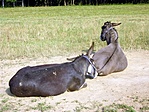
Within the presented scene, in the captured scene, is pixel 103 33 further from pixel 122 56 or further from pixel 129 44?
pixel 129 44

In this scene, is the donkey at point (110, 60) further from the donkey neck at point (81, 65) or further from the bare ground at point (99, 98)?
the donkey neck at point (81, 65)

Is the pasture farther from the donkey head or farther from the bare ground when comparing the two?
the donkey head

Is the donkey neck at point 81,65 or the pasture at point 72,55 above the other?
the donkey neck at point 81,65

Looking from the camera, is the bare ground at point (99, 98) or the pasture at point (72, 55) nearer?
the bare ground at point (99, 98)

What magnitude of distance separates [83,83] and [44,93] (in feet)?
3.49

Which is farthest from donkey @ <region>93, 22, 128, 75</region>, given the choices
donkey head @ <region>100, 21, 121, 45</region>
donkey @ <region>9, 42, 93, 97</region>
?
donkey @ <region>9, 42, 93, 97</region>

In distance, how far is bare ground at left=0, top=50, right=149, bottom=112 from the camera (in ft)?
22.5

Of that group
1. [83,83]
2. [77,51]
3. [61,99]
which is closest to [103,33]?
[77,51]

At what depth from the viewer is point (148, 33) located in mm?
16875

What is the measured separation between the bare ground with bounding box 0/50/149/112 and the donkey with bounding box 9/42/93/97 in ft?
0.50

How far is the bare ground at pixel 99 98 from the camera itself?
687cm

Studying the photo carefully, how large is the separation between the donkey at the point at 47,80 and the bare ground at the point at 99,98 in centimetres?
15

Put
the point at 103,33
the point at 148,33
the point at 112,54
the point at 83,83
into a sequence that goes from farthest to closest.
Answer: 1. the point at 148,33
2. the point at 103,33
3. the point at 112,54
4. the point at 83,83

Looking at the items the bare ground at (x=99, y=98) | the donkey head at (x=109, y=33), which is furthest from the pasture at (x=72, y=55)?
the donkey head at (x=109, y=33)
